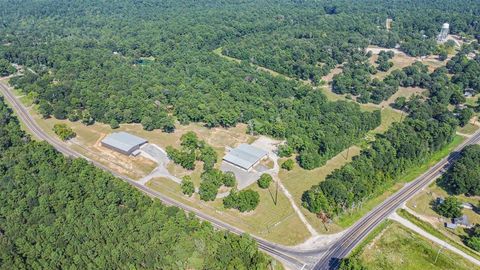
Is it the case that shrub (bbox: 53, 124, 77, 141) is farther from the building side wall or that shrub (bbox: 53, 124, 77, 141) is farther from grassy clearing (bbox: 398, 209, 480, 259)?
grassy clearing (bbox: 398, 209, 480, 259)

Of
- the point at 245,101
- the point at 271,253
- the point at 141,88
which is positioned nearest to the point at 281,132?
the point at 245,101

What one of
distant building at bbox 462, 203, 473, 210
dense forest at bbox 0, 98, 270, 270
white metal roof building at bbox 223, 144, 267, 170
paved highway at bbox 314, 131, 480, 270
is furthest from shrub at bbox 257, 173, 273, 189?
distant building at bbox 462, 203, 473, 210

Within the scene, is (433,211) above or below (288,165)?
below

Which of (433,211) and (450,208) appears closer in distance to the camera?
(450,208)

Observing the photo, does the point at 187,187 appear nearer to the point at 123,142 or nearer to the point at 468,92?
the point at 123,142

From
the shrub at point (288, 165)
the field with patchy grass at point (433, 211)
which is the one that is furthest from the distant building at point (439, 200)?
the shrub at point (288, 165)

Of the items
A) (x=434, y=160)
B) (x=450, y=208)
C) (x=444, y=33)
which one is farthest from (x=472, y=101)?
(x=450, y=208)
